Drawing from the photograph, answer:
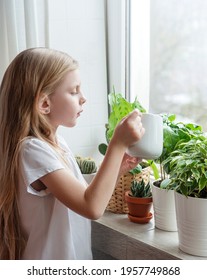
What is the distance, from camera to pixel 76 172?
117cm

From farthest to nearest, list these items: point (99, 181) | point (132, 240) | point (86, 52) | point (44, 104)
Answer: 1. point (86, 52)
2. point (132, 240)
3. point (44, 104)
4. point (99, 181)

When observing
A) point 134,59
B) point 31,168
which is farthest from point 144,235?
point 134,59

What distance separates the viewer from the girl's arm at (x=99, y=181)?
0.97 meters

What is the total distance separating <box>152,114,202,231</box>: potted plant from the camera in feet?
3.84

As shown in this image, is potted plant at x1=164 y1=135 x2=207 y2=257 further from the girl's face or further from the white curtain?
the white curtain

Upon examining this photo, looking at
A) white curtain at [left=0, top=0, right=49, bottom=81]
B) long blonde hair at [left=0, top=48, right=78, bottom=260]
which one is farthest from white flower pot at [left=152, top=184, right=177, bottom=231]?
white curtain at [left=0, top=0, right=49, bottom=81]

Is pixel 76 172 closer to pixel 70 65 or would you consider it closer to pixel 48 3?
pixel 70 65

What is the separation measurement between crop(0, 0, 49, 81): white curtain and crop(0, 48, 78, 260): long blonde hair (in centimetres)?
39

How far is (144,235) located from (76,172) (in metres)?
0.25

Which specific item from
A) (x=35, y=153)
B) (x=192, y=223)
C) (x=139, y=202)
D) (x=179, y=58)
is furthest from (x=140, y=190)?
(x=179, y=58)

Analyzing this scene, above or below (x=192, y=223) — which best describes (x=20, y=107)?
above

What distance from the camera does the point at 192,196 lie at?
1050 millimetres

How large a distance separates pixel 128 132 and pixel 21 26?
0.70 meters

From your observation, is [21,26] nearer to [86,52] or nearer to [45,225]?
[86,52]
